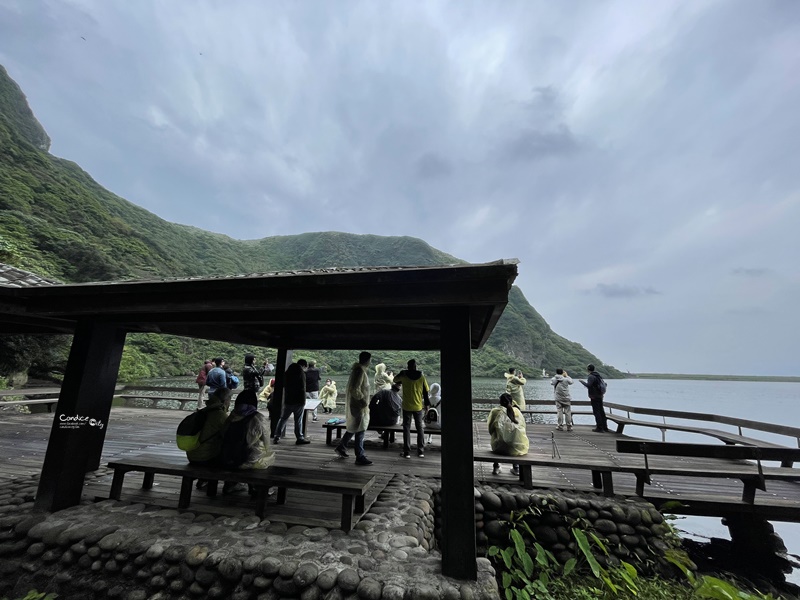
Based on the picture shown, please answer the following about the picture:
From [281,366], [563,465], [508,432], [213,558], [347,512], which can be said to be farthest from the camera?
[281,366]

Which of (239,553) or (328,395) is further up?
(328,395)

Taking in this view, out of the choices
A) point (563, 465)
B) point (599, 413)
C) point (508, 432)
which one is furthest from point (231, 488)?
point (599, 413)

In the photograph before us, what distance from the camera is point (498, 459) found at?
4.50 metres

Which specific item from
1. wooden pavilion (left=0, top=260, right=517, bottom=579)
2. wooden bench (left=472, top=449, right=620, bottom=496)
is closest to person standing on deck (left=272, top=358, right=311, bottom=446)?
wooden pavilion (left=0, top=260, right=517, bottom=579)

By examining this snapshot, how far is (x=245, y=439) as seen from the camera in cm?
379

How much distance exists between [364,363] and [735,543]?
6056 mm

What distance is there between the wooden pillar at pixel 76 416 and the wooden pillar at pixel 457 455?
4.16m

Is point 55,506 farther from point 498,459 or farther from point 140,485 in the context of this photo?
point 498,459

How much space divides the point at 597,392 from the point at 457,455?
744 cm

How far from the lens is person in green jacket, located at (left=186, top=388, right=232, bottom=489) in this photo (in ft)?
12.8

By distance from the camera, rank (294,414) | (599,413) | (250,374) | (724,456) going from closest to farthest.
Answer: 1. (724,456)
2. (250,374)
3. (294,414)
4. (599,413)

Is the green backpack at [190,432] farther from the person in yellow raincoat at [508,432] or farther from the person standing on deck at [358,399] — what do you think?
the person in yellow raincoat at [508,432]

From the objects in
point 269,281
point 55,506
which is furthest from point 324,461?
point 269,281

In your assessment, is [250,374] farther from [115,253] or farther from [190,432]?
[115,253]
